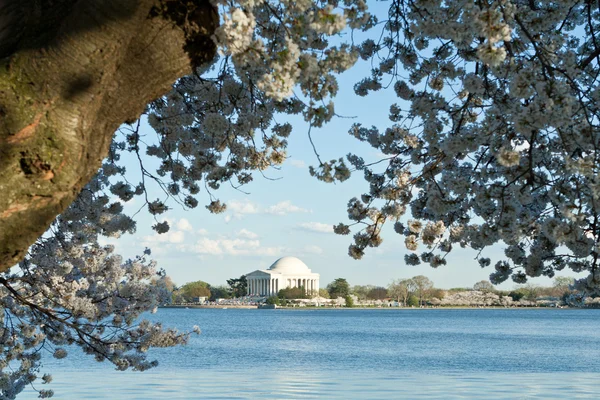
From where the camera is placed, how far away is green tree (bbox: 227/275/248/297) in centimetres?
14000

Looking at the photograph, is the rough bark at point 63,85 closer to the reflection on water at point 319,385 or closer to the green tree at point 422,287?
the reflection on water at point 319,385

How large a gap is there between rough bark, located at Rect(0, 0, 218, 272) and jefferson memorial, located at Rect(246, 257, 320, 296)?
130 metres

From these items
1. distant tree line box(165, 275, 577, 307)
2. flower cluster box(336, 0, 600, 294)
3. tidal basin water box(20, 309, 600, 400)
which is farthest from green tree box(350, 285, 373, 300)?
flower cluster box(336, 0, 600, 294)

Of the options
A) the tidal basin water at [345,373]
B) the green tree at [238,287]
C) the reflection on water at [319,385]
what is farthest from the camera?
the green tree at [238,287]

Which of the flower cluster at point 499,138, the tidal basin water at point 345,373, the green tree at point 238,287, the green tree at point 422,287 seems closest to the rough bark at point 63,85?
the flower cluster at point 499,138

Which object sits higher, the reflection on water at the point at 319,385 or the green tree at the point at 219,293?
the green tree at the point at 219,293

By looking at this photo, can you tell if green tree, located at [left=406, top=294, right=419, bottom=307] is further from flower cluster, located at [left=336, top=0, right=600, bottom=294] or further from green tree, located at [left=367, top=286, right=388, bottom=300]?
flower cluster, located at [left=336, top=0, right=600, bottom=294]

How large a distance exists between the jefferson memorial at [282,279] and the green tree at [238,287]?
78.1 inches

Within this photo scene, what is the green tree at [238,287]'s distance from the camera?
140000mm

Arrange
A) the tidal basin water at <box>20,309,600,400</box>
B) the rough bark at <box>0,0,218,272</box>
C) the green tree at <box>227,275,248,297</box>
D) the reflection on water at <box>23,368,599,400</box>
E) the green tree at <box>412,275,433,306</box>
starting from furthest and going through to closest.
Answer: the green tree at <box>227,275,248,297</box>, the green tree at <box>412,275,433,306</box>, the tidal basin water at <box>20,309,600,400</box>, the reflection on water at <box>23,368,599,400</box>, the rough bark at <box>0,0,218,272</box>

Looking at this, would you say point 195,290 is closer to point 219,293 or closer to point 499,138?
point 219,293

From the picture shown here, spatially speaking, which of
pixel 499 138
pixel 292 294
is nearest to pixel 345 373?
pixel 499 138

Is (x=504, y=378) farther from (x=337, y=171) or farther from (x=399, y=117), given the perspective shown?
(x=337, y=171)

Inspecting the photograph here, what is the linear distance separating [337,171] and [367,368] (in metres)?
21.4
